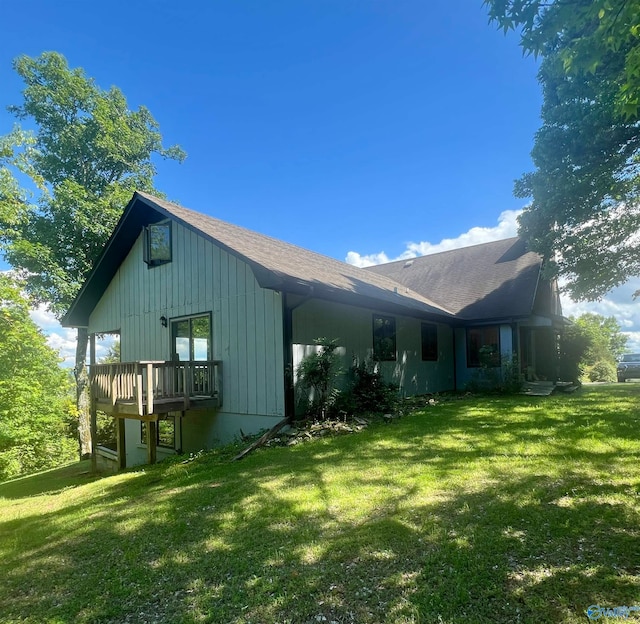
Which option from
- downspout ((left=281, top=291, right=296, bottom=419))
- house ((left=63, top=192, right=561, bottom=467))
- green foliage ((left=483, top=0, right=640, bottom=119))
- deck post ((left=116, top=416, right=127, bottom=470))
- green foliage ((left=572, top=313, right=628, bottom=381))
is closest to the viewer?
green foliage ((left=483, top=0, right=640, bottom=119))

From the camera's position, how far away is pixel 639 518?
3287mm

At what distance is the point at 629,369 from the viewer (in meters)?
18.8

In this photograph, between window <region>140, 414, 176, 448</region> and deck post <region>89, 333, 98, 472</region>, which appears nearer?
deck post <region>89, 333, 98, 472</region>

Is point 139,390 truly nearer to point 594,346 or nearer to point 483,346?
point 483,346

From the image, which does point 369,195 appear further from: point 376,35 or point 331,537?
point 331,537

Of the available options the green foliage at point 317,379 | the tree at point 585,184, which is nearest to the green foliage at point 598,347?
the tree at point 585,184

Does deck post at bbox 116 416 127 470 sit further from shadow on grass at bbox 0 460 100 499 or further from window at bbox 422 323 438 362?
window at bbox 422 323 438 362

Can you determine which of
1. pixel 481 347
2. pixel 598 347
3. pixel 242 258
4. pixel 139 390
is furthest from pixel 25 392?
pixel 598 347

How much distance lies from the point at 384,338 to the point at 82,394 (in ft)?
44.1

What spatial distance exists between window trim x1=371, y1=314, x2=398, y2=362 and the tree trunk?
39.3 ft

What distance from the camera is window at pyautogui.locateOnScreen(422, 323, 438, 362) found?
13.3m

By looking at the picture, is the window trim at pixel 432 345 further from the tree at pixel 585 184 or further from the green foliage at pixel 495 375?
the tree at pixel 585 184

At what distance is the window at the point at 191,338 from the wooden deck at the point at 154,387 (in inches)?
31.0

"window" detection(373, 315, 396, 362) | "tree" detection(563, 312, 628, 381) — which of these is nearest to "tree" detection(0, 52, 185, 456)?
"window" detection(373, 315, 396, 362)
